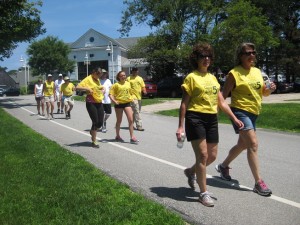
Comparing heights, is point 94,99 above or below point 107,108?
above

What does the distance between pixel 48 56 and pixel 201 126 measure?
65.1m

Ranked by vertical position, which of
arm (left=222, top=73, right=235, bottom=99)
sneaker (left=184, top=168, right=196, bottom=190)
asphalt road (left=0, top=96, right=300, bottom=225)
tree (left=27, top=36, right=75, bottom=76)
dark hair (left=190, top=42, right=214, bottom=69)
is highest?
tree (left=27, top=36, right=75, bottom=76)

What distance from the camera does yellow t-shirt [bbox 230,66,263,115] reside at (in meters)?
5.70

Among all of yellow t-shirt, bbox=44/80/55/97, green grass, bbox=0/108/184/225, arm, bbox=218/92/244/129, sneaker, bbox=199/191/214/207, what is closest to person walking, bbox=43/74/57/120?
yellow t-shirt, bbox=44/80/55/97

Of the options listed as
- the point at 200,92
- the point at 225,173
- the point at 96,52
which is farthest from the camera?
the point at 96,52

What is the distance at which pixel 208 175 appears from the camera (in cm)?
673

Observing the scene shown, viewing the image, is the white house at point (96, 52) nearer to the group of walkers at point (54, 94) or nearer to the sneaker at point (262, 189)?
the group of walkers at point (54, 94)

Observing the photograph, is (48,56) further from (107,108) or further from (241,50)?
(241,50)

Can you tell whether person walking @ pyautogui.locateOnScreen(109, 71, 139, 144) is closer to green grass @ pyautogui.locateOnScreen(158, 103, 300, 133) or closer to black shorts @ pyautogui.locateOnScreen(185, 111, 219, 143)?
black shorts @ pyautogui.locateOnScreen(185, 111, 219, 143)

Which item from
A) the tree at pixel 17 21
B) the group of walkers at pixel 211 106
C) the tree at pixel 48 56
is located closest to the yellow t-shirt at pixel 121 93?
the group of walkers at pixel 211 106

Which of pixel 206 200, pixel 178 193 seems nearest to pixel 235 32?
pixel 178 193

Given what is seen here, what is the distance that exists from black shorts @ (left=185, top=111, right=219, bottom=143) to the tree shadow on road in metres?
0.80

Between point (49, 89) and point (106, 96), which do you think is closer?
point (106, 96)

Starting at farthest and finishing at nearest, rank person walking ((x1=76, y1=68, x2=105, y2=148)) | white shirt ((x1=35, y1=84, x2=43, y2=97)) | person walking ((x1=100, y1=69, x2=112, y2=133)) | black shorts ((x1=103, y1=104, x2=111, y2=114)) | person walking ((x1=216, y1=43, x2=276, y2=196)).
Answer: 1. white shirt ((x1=35, y1=84, x2=43, y2=97))
2. black shorts ((x1=103, y1=104, x2=111, y2=114))
3. person walking ((x1=100, y1=69, x2=112, y2=133))
4. person walking ((x1=76, y1=68, x2=105, y2=148))
5. person walking ((x1=216, y1=43, x2=276, y2=196))
